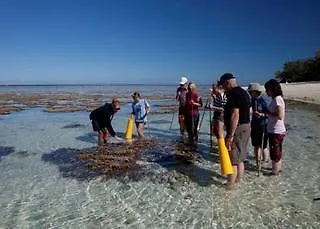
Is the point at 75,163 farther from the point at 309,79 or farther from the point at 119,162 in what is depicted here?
the point at 309,79

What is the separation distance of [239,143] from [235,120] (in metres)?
0.68

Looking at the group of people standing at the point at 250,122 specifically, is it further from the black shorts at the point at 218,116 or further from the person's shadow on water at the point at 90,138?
the person's shadow on water at the point at 90,138

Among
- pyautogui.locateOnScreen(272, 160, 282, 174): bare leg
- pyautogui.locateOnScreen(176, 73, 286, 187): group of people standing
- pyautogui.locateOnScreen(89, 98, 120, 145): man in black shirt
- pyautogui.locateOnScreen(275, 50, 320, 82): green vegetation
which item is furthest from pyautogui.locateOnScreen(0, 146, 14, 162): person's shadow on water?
pyautogui.locateOnScreen(275, 50, 320, 82): green vegetation

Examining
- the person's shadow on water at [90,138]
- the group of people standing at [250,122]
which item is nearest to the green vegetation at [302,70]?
the person's shadow on water at [90,138]

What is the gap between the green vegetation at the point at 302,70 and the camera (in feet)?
234

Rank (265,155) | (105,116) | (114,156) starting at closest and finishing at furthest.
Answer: (265,155) → (114,156) → (105,116)

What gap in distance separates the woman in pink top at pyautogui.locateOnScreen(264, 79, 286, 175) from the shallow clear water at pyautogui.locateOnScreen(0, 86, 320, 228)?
0.76 m

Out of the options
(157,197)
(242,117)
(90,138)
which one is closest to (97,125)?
(90,138)

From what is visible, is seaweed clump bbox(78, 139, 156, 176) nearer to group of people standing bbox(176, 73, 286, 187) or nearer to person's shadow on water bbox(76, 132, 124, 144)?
person's shadow on water bbox(76, 132, 124, 144)

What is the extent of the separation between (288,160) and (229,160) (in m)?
3.67

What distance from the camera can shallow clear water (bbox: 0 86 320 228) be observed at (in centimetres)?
616

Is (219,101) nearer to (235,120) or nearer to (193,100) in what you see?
(193,100)

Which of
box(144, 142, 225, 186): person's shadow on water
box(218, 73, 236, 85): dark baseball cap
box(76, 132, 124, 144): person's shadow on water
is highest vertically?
box(218, 73, 236, 85): dark baseball cap

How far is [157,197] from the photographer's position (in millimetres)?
7336
